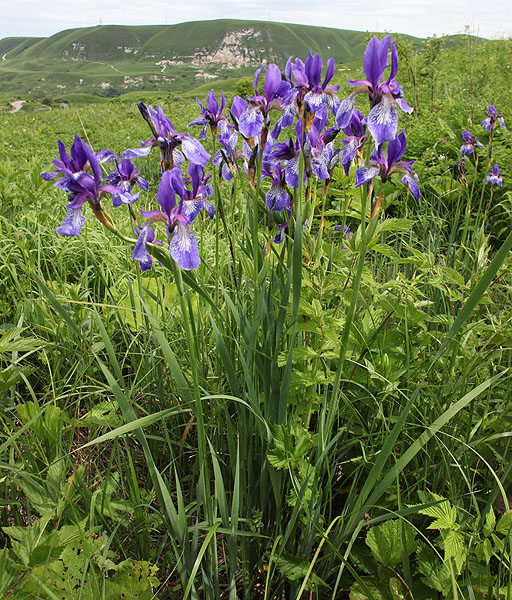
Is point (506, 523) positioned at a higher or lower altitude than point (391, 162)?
lower

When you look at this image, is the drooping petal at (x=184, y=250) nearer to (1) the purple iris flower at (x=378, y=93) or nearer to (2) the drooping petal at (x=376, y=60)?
(1) the purple iris flower at (x=378, y=93)

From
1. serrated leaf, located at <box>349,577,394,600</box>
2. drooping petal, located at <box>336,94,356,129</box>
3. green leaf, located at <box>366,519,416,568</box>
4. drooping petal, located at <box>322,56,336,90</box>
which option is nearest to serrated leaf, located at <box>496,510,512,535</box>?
green leaf, located at <box>366,519,416,568</box>

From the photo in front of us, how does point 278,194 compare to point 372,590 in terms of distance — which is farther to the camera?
point 278,194

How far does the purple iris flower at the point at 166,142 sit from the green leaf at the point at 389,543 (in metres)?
1.20

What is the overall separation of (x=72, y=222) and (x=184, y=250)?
0.31 metres

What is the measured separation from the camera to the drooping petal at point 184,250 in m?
0.99

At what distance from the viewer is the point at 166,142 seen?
1115mm

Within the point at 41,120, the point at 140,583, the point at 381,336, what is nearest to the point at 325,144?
the point at 381,336

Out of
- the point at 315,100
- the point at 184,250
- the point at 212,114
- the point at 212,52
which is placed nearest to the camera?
the point at 184,250

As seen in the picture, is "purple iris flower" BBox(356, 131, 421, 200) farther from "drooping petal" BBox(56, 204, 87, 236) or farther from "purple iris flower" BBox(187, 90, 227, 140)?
"drooping petal" BBox(56, 204, 87, 236)

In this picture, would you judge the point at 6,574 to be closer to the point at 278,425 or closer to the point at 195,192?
the point at 278,425

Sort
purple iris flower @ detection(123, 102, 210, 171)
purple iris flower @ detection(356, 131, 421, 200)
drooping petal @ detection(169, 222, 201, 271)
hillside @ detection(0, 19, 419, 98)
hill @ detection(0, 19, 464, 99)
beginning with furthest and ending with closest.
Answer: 1. hillside @ detection(0, 19, 419, 98)
2. hill @ detection(0, 19, 464, 99)
3. purple iris flower @ detection(356, 131, 421, 200)
4. purple iris flower @ detection(123, 102, 210, 171)
5. drooping petal @ detection(169, 222, 201, 271)

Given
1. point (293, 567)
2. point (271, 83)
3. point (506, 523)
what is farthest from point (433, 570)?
point (271, 83)

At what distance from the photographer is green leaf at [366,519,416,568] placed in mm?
1303
